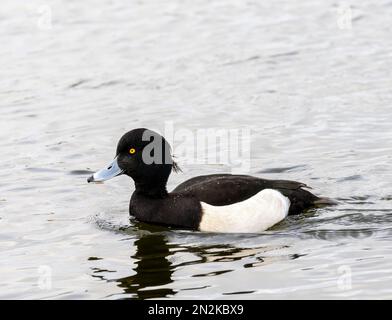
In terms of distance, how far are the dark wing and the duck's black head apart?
0.31 metres

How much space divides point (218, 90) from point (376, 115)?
10.0 feet

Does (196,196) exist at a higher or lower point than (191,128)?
lower

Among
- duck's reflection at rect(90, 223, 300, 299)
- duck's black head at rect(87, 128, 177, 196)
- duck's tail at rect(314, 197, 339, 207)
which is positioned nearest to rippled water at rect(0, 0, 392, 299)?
duck's reflection at rect(90, 223, 300, 299)

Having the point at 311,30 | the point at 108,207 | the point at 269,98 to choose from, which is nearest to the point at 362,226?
the point at 108,207

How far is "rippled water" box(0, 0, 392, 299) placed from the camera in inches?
374

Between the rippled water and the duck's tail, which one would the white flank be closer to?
the rippled water

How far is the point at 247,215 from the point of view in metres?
10.9

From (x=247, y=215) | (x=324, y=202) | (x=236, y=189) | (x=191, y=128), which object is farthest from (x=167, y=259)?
(x=191, y=128)

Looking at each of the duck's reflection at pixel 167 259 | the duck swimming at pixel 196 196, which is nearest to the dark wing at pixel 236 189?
the duck swimming at pixel 196 196

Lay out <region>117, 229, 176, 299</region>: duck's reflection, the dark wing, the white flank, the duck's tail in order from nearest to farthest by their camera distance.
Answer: <region>117, 229, 176, 299</region>: duck's reflection → the white flank → the dark wing → the duck's tail

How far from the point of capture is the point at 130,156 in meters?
11.1

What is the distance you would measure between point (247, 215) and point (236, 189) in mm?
327

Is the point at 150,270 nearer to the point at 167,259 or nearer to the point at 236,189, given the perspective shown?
the point at 167,259

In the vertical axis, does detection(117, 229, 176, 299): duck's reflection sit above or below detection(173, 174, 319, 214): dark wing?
below
